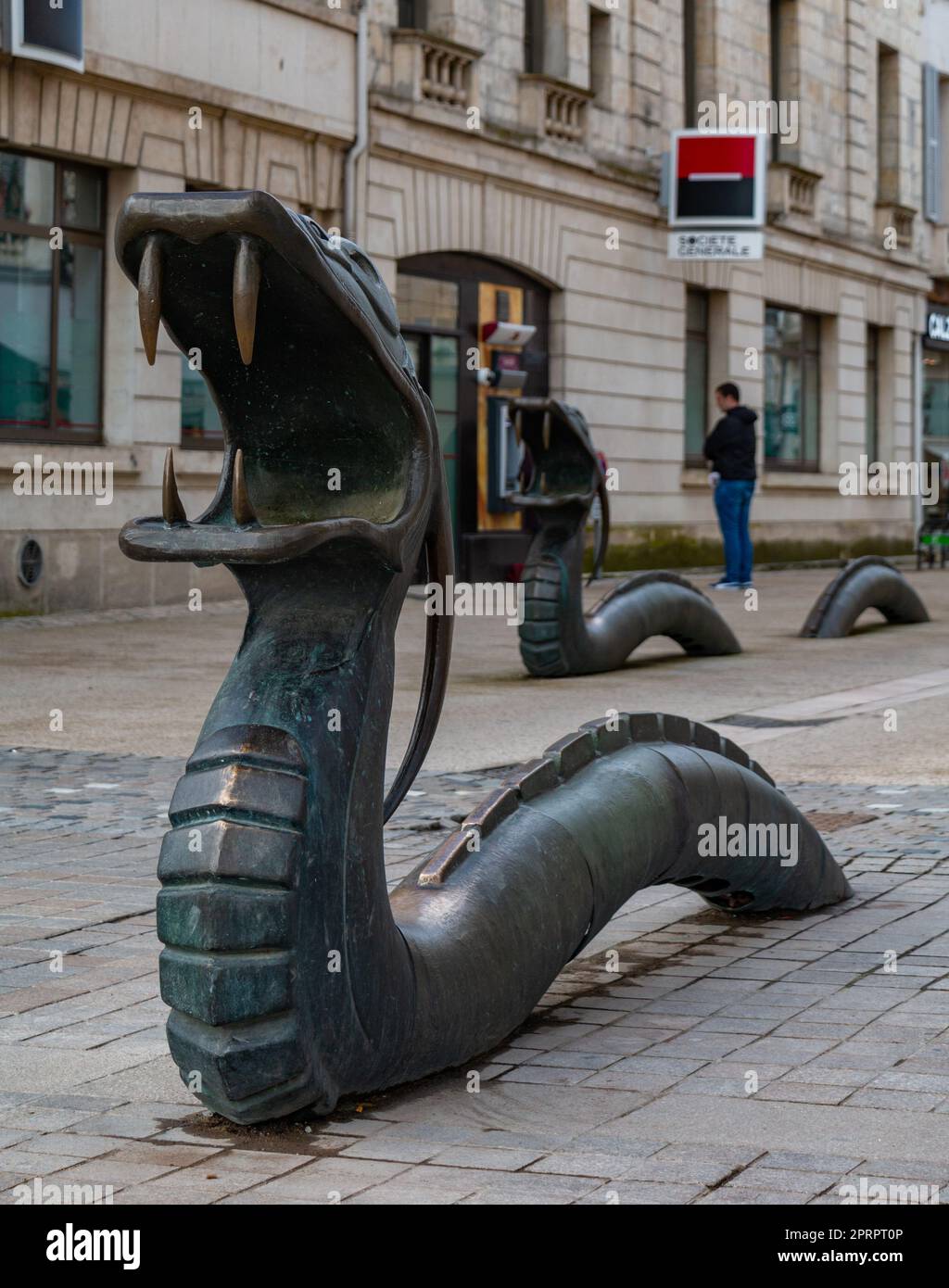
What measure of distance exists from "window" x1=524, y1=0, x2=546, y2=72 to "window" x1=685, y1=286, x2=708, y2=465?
14.7 ft

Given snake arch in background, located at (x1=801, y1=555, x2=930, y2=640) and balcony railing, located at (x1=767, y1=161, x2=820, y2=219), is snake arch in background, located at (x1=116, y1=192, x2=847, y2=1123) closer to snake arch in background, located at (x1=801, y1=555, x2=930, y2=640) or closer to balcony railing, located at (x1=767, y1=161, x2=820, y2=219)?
snake arch in background, located at (x1=801, y1=555, x2=930, y2=640)

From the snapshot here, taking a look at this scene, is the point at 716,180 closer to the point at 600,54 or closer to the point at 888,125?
the point at 600,54

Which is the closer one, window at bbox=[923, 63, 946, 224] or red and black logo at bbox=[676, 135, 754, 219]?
red and black logo at bbox=[676, 135, 754, 219]

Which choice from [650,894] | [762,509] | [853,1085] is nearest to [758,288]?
[762,509]

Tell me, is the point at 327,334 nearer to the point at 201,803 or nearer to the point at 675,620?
the point at 201,803

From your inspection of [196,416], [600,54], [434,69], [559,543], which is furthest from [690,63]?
[559,543]

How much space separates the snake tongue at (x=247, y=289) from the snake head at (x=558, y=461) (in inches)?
335

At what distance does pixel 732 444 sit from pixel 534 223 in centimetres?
439

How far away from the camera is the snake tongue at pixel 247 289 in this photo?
2.96 metres

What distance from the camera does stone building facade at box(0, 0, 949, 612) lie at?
16.5 m

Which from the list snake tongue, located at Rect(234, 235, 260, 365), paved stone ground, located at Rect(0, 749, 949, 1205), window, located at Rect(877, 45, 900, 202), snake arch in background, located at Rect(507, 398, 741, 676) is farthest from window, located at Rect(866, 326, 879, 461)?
snake tongue, located at Rect(234, 235, 260, 365)

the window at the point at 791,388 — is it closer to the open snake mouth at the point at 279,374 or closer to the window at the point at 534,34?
the window at the point at 534,34

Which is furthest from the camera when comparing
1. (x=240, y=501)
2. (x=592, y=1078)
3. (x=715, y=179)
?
(x=715, y=179)

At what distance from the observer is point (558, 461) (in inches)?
470
